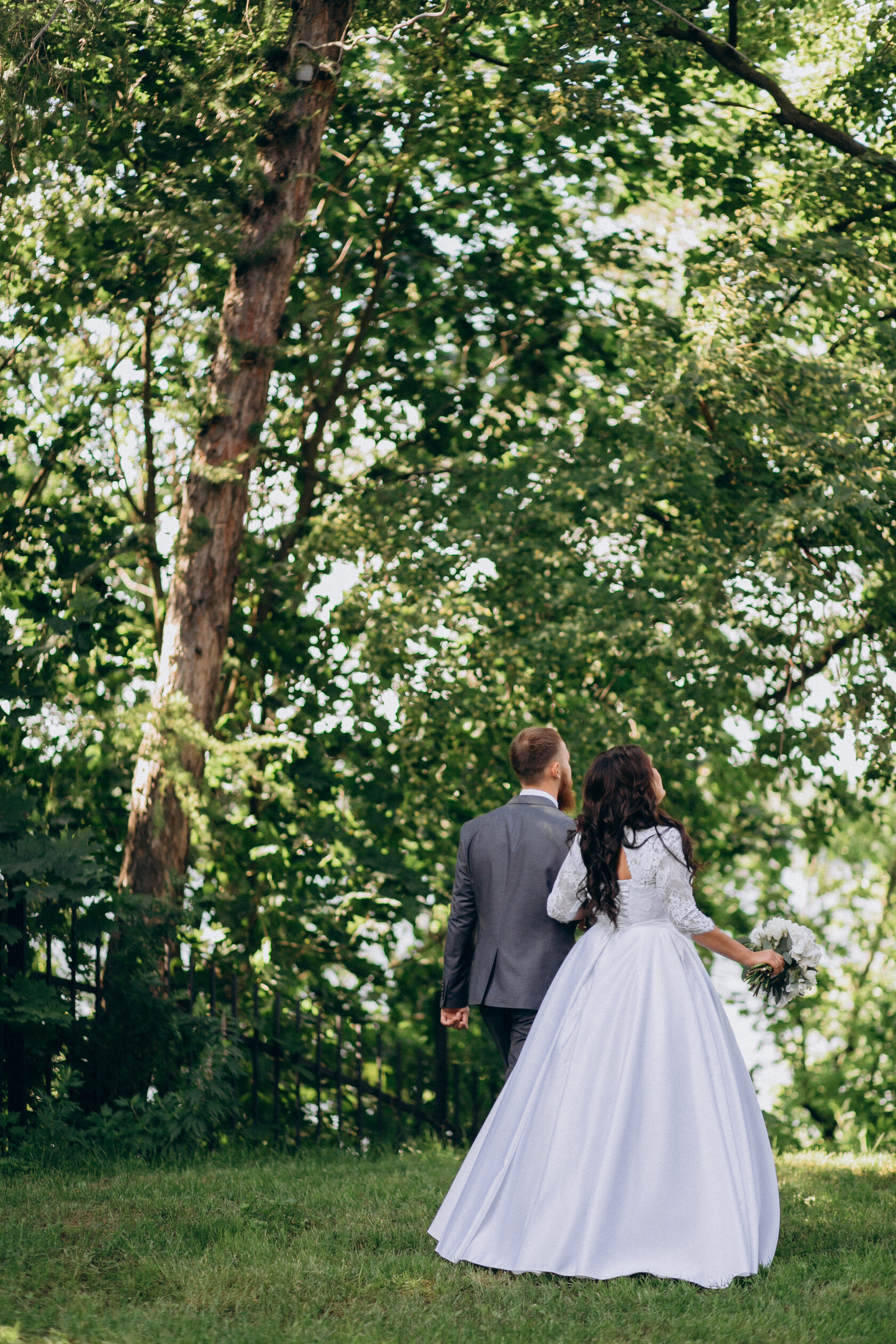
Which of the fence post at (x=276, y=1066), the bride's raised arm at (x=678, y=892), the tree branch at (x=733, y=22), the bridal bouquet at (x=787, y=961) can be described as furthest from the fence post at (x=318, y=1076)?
the tree branch at (x=733, y=22)

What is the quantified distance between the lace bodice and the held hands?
0.30 metres

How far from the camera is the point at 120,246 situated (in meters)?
8.39

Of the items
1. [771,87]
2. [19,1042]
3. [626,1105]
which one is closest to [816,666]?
[771,87]

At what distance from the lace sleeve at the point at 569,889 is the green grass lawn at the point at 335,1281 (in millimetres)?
1288

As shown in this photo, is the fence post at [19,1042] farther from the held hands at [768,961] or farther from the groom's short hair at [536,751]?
the held hands at [768,961]

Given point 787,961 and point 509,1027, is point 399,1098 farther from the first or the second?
point 787,961

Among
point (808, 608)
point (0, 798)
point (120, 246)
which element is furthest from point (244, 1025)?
point (120, 246)

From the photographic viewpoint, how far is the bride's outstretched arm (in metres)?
4.73

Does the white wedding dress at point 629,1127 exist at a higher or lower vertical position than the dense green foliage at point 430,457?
lower

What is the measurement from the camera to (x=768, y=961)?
4887mm

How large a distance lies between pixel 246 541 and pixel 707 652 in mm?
3630

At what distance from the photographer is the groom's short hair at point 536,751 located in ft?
16.7

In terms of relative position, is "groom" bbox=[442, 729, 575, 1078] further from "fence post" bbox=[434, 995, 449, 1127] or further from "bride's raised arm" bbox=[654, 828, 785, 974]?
"fence post" bbox=[434, 995, 449, 1127]

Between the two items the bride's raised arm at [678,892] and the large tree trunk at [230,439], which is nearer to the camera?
the bride's raised arm at [678,892]
